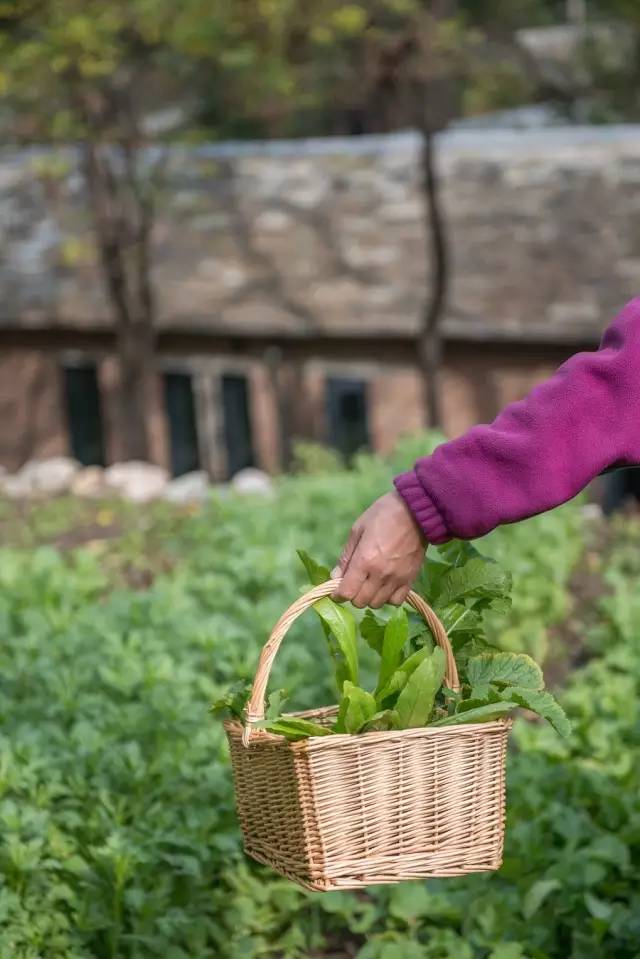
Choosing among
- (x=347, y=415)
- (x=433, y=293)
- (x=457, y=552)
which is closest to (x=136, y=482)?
(x=433, y=293)

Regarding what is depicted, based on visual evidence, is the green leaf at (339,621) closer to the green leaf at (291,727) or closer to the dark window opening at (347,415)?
the green leaf at (291,727)

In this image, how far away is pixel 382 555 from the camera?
110 inches

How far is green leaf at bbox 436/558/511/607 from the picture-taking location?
3195 millimetres

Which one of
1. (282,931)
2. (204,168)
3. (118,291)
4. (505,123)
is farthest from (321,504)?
(505,123)

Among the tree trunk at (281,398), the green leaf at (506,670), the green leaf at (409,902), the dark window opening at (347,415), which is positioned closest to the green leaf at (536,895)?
the green leaf at (409,902)

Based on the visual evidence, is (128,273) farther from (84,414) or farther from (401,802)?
(401,802)

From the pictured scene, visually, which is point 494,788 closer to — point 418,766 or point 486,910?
point 418,766

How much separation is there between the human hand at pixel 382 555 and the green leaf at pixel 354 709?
168mm

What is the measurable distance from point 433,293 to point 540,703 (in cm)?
1138

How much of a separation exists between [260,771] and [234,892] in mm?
1191

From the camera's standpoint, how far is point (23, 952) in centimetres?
348

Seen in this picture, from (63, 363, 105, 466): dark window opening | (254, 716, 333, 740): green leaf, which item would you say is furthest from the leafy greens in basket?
(63, 363, 105, 466): dark window opening

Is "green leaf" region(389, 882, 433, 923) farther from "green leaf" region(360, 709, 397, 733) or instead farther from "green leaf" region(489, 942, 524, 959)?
"green leaf" region(360, 709, 397, 733)

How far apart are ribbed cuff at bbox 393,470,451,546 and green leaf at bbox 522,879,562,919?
160 cm
